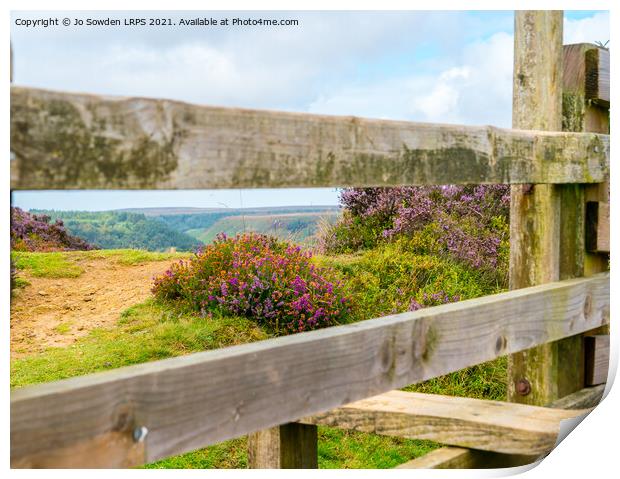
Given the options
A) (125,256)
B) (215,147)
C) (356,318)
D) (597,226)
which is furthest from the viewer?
(125,256)

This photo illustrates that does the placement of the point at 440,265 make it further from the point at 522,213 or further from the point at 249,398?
the point at 249,398

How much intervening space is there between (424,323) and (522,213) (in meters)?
1.15

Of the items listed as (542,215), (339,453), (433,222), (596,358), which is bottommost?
(339,453)

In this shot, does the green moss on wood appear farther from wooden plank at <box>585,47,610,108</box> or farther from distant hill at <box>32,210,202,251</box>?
distant hill at <box>32,210,202,251</box>

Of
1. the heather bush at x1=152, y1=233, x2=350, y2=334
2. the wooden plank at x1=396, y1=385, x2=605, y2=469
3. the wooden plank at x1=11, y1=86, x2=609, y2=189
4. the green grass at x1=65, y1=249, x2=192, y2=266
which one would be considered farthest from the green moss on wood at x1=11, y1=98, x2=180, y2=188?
the green grass at x1=65, y1=249, x2=192, y2=266

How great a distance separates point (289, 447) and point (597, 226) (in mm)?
1630

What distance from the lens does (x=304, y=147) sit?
5.89 ft

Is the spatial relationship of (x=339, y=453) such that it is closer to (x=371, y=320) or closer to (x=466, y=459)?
(x=466, y=459)

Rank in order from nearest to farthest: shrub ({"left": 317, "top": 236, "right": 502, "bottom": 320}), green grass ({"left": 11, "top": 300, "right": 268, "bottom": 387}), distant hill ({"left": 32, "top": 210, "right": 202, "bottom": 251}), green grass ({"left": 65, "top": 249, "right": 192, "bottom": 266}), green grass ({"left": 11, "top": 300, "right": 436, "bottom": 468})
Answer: green grass ({"left": 11, "top": 300, "right": 436, "bottom": 468}) → green grass ({"left": 11, "top": 300, "right": 268, "bottom": 387}) → shrub ({"left": 317, "top": 236, "right": 502, "bottom": 320}) → green grass ({"left": 65, "top": 249, "right": 192, "bottom": 266}) → distant hill ({"left": 32, "top": 210, "right": 202, "bottom": 251})

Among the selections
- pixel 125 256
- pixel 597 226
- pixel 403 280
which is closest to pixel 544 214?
pixel 597 226

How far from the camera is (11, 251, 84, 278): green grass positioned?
6.67 meters

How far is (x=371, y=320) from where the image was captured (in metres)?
2.10

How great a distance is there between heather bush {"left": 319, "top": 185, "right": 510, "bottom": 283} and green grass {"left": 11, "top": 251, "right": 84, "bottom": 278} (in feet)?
8.36

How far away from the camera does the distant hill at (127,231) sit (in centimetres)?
775
